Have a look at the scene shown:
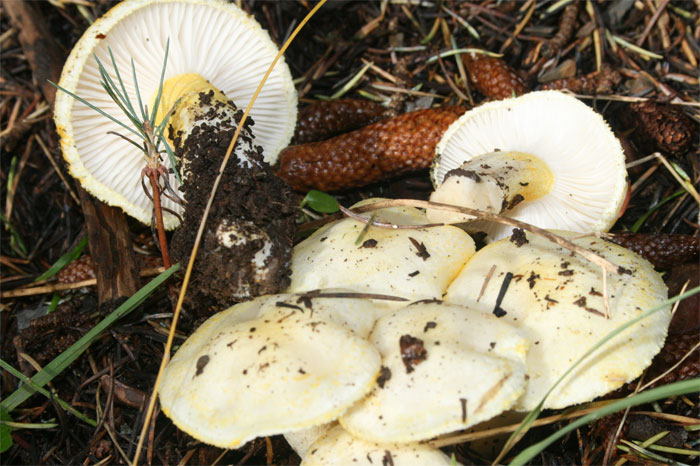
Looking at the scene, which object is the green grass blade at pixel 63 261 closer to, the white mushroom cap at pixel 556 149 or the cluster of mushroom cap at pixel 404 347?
the cluster of mushroom cap at pixel 404 347

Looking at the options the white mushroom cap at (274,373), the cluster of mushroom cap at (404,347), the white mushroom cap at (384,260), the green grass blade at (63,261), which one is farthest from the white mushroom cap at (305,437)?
the green grass blade at (63,261)

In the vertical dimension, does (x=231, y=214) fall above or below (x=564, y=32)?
below

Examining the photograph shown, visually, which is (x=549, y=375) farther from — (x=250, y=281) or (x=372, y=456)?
(x=250, y=281)

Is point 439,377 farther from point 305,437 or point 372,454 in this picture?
point 305,437

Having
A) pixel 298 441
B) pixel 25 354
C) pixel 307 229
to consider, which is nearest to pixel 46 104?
pixel 25 354

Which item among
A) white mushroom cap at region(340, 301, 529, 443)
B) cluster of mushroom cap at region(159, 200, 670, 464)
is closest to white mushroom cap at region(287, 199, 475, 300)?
cluster of mushroom cap at region(159, 200, 670, 464)

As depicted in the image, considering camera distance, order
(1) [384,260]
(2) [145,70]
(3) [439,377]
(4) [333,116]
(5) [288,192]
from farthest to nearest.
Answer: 1. (4) [333,116]
2. (2) [145,70]
3. (5) [288,192]
4. (1) [384,260]
5. (3) [439,377]

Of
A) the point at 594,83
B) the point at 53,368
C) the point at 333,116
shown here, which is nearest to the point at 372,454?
the point at 53,368
